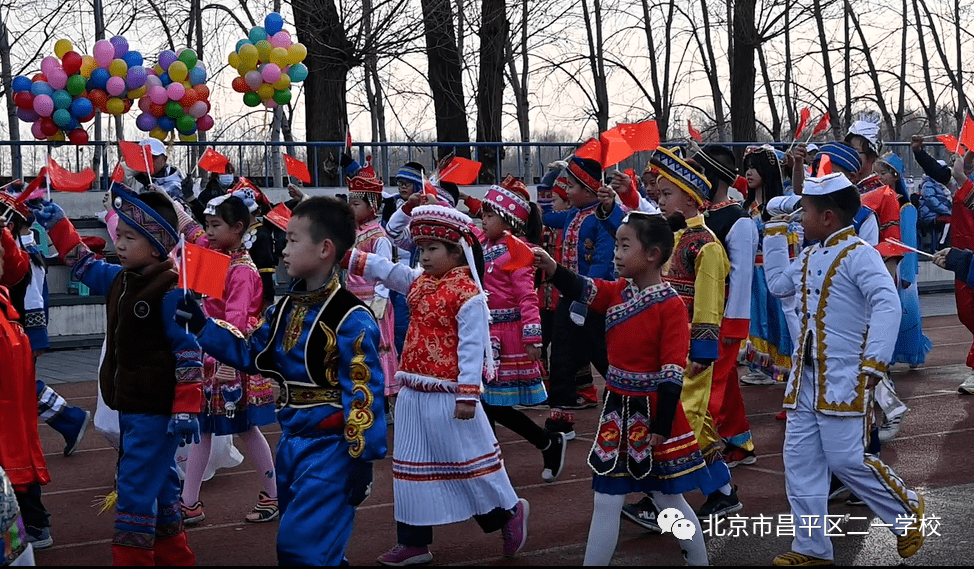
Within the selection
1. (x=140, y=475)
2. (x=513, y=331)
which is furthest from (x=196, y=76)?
(x=140, y=475)

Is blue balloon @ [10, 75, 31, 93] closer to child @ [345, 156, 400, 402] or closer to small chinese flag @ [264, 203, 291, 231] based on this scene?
child @ [345, 156, 400, 402]

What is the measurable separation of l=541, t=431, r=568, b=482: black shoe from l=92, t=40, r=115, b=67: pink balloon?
1321cm

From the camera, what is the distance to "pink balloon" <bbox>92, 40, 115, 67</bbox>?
724 inches

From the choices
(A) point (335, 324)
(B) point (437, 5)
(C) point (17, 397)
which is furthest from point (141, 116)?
(A) point (335, 324)

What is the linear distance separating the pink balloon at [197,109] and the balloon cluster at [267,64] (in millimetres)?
679

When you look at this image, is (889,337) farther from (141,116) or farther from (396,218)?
(141,116)

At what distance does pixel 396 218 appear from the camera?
9609mm

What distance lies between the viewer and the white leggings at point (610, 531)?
5.31 m

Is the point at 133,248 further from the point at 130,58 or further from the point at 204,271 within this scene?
the point at 130,58

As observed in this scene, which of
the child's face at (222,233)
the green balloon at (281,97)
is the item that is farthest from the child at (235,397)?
the green balloon at (281,97)

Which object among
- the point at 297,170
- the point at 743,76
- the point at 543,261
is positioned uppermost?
the point at 743,76

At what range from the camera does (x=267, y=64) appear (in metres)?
18.7

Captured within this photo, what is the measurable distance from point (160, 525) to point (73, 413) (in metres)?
3.45

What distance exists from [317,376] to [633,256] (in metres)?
1.60
